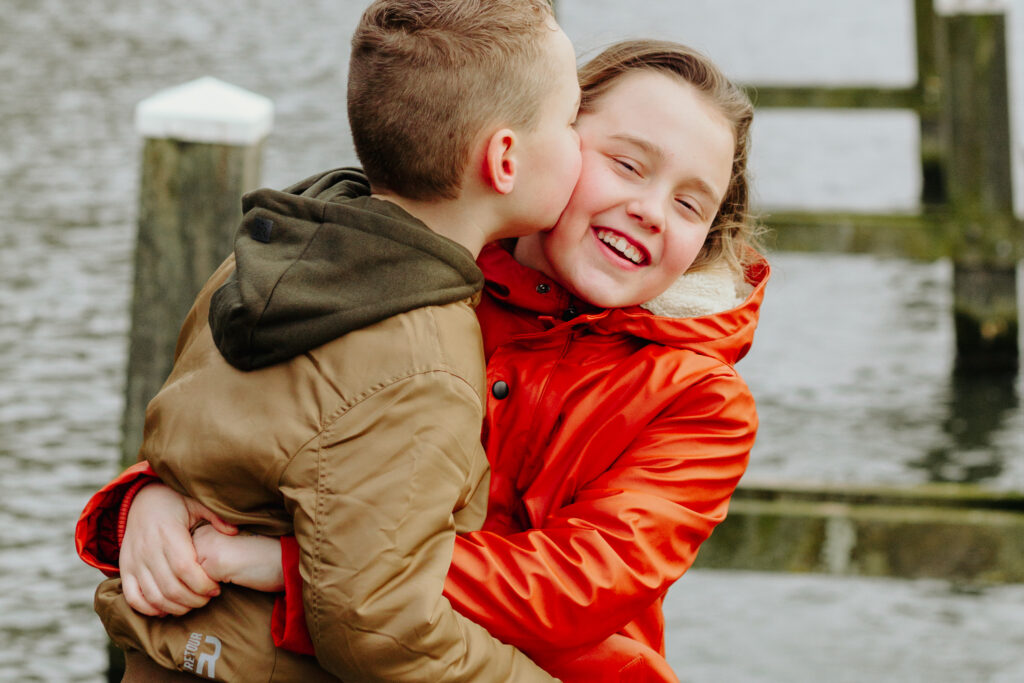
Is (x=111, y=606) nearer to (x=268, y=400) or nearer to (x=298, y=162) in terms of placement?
(x=268, y=400)

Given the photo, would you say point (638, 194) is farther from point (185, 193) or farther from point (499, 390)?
point (185, 193)

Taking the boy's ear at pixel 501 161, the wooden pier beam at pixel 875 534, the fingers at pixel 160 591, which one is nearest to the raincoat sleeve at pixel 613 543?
the fingers at pixel 160 591

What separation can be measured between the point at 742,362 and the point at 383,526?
504cm

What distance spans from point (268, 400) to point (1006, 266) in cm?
520

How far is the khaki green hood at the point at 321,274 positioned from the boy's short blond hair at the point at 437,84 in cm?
7

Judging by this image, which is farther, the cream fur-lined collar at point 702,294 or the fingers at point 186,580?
the cream fur-lined collar at point 702,294

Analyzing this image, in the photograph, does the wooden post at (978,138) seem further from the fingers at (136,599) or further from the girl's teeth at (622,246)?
the fingers at (136,599)

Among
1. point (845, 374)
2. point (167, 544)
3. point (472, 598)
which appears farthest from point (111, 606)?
point (845, 374)

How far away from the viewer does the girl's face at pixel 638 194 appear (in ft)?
6.39

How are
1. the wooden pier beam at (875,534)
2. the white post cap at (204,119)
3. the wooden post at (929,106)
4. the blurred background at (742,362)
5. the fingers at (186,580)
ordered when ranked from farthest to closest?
the wooden post at (929,106) → the blurred background at (742,362) → the white post cap at (204,119) → the wooden pier beam at (875,534) → the fingers at (186,580)

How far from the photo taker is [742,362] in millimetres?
6449

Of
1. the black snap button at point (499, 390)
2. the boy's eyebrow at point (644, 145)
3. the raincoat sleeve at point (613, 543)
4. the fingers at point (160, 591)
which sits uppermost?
the boy's eyebrow at point (644, 145)

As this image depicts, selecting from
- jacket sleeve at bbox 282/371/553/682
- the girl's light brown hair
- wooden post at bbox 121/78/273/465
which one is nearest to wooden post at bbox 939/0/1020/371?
wooden post at bbox 121/78/273/465

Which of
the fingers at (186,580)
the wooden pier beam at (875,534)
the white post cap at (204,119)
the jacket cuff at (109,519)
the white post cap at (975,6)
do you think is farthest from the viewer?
the white post cap at (975,6)
